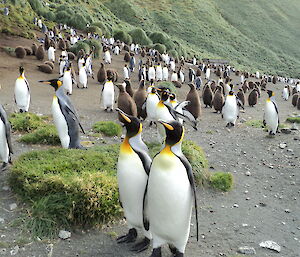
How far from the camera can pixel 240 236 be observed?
5.07 metres

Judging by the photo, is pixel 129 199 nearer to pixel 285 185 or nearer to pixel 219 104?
pixel 285 185

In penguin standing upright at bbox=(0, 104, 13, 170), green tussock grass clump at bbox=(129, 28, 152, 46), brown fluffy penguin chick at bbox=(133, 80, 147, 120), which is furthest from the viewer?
green tussock grass clump at bbox=(129, 28, 152, 46)

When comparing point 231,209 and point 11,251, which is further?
point 231,209

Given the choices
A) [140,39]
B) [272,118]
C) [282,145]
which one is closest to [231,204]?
[282,145]

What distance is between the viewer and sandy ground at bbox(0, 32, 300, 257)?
170 inches

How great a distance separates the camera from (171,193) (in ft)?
12.5

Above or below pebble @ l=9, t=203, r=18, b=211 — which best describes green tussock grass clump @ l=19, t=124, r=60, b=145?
above

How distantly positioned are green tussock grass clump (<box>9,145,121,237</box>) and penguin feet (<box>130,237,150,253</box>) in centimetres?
63

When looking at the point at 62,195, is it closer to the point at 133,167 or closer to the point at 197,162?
the point at 133,167

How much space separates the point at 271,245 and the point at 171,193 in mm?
1988

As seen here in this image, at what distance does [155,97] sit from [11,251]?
282 inches

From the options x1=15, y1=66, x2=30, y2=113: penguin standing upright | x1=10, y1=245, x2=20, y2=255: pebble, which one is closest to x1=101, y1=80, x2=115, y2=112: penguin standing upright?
x1=15, y1=66, x2=30, y2=113: penguin standing upright

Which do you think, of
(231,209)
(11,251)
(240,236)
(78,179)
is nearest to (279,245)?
(240,236)

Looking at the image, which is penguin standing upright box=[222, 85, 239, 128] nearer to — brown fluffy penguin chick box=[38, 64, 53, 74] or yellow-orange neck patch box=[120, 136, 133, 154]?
yellow-orange neck patch box=[120, 136, 133, 154]
